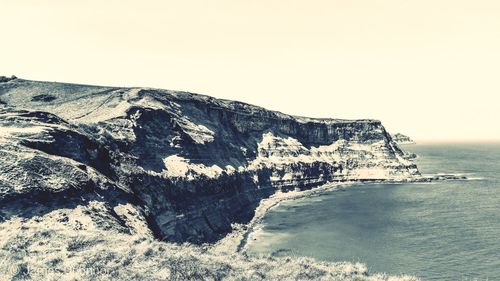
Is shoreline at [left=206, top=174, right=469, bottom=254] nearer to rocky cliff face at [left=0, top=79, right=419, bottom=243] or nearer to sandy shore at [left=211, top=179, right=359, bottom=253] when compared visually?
sandy shore at [left=211, top=179, right=359, bottom=253]

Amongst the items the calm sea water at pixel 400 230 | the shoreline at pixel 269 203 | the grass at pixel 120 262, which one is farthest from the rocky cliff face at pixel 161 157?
the calm sea water at pixel 400 230

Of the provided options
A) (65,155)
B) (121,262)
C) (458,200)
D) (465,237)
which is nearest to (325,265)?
(121,262)

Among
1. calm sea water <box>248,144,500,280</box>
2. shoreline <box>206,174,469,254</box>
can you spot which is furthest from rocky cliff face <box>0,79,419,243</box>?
calm sea water <box>248,144,500,280</box>

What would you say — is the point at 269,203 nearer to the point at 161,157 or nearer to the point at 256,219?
the point at 256,219

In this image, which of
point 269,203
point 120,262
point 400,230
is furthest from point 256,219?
point 120,262

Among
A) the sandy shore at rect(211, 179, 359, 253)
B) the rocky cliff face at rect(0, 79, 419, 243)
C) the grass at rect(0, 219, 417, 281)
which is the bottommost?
the sandy shore at rect(211, 179, 359, 253)
